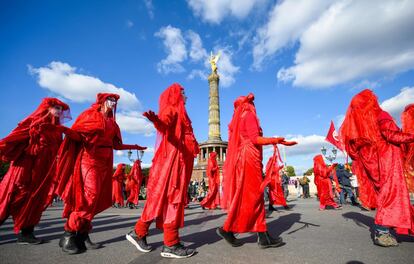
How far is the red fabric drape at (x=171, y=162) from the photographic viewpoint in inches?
146

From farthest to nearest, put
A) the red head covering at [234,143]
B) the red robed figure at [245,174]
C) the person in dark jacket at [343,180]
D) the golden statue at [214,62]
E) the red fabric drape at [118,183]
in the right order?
the golden statue at [214,62] < the red fabric drape at [118,183] < the person in dark jacket at [343,180] < the red head covering at [234,143] < the red robed figure at [245,174]

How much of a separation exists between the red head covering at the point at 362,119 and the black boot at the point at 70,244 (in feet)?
14.6

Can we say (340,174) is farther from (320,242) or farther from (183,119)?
(183,119)

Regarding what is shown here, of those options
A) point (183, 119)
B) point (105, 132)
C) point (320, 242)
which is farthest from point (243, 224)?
point (105, 132)

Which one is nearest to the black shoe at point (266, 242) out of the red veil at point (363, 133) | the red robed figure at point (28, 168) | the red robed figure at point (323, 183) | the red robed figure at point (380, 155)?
the red robed figure at point (380, 155)

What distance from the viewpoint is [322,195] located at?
1066 centimetres

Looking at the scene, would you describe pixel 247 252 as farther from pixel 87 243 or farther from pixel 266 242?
pixel 87 243

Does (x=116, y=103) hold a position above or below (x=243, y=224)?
above

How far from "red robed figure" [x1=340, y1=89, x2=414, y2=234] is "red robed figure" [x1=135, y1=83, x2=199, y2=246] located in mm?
2628

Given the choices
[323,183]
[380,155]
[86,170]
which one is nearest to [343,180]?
[323,183]

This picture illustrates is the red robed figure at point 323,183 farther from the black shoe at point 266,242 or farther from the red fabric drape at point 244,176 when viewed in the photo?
the red fabric drape at point 244,176

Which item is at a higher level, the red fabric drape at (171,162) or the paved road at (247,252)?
the red fabric drape at (171,162)

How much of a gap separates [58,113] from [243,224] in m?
3.59

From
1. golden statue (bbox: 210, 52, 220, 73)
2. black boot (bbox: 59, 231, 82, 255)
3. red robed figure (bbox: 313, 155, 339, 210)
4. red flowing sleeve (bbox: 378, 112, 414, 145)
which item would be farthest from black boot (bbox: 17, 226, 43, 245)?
golden statue (bbox: 210, 52, 220, 73)
